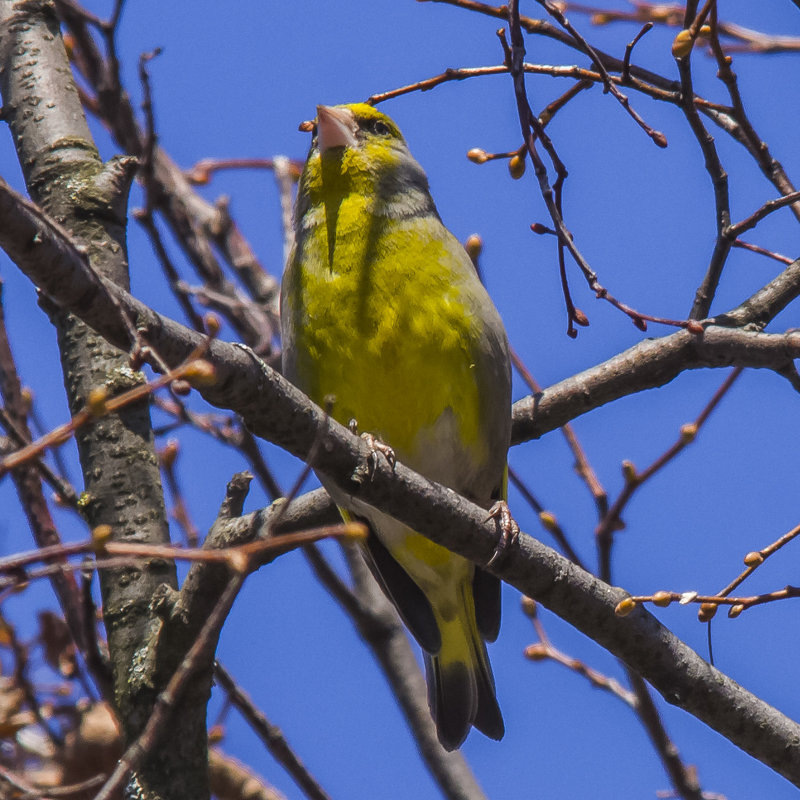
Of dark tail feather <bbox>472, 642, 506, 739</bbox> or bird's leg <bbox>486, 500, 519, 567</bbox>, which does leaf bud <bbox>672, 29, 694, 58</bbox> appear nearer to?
bird's leg <bbox>486, 500, 519, 567</bbox>

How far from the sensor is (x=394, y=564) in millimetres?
4113

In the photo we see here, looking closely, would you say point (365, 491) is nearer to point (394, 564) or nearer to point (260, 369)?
point (260, 369)

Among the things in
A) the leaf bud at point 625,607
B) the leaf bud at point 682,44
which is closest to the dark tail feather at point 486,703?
the leaf bud at point 625,607

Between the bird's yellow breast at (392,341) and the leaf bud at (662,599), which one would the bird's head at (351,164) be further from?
the leaf bud at (662,599)

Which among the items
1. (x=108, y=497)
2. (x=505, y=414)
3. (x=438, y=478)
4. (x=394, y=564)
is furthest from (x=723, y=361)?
(x=108, y=497)

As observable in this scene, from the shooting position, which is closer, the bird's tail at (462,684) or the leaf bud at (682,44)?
the leaf bud at (682,44)

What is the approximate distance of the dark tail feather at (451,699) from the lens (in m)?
3.85

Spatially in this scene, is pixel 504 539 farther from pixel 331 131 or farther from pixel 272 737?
pixel 331 131

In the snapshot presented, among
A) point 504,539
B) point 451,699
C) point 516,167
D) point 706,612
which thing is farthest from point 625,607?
point 451,699

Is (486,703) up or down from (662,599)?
up

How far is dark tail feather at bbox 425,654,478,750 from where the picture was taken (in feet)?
12.6

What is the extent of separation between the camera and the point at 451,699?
3.98 metres

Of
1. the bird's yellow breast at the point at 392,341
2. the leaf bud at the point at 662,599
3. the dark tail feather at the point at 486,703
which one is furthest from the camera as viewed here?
the dark tail feather at the point at 486,703

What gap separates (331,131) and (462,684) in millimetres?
2013
